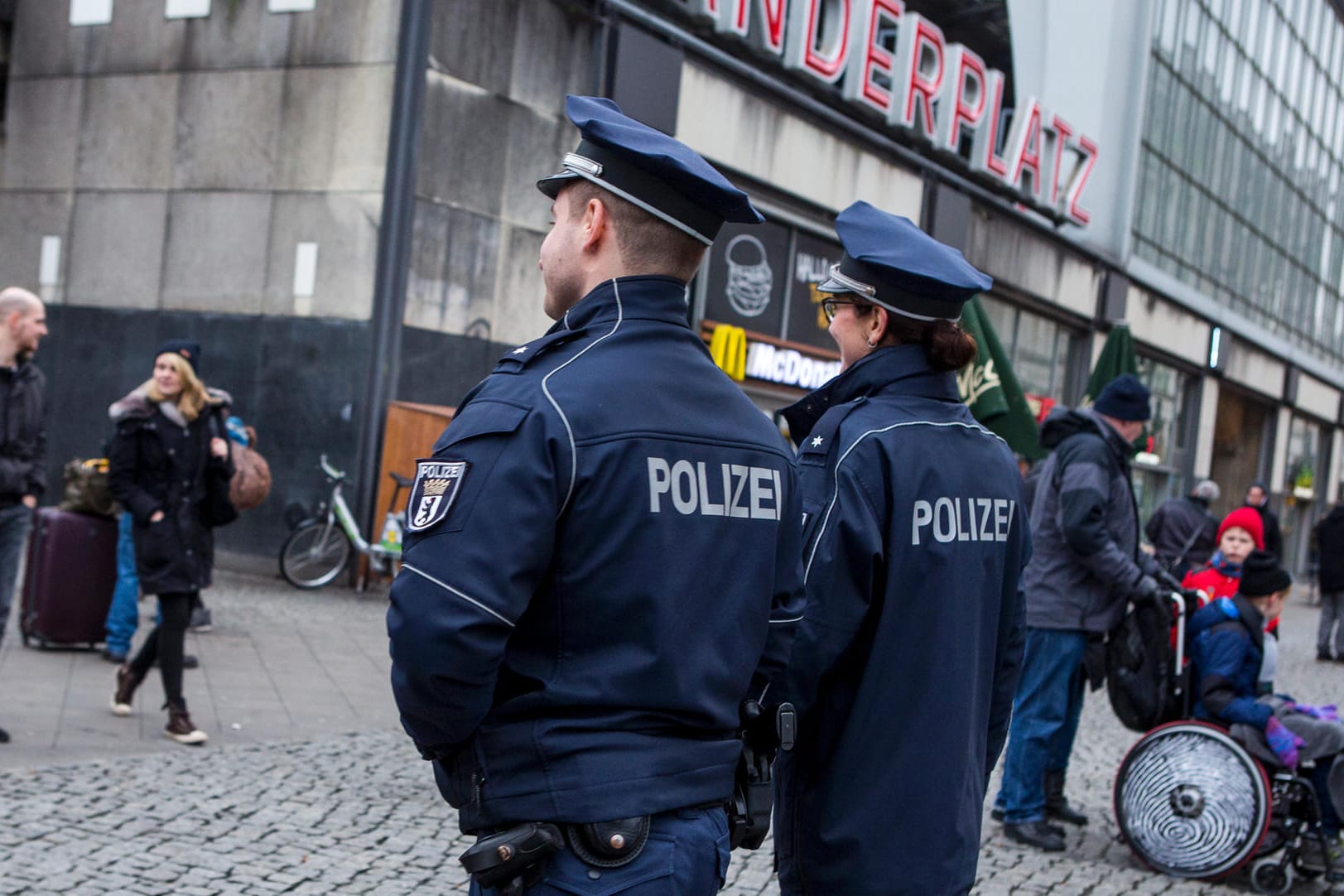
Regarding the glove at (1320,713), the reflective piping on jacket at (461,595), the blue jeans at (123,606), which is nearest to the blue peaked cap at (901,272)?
the reflective piping on jacket at (461,595)

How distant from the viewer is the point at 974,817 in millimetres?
2930

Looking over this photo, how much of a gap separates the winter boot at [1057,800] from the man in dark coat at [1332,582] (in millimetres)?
9118

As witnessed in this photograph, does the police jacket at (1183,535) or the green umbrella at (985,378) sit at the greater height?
the green umbrella at (985,378)

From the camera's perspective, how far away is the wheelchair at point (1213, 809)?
5.36 meters

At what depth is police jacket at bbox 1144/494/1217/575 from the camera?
13.1 metres

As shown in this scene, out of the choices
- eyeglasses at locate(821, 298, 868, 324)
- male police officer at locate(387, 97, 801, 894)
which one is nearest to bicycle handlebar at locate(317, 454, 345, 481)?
eyeglasses at locate(821, 298, 868, 324)

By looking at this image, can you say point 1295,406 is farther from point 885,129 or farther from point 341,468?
point 341,468

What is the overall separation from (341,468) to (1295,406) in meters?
29.3

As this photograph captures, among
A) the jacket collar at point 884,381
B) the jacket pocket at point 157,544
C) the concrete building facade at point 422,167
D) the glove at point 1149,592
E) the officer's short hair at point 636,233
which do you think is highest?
the concrete building facade at point 422,167

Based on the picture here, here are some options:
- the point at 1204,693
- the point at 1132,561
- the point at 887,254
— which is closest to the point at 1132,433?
the point at 1132,561

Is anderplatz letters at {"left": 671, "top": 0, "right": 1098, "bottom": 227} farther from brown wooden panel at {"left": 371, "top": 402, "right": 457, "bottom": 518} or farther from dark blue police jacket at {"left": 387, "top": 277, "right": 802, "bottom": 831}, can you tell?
dark blue police jacket at {"left": 387, "top": 277, "right": 802, "bottom": 831}

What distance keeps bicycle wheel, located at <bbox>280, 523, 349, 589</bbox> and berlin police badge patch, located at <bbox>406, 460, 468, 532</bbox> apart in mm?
10083

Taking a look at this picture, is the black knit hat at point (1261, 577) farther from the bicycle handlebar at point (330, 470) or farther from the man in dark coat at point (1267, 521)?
the bicycle handlebar at point (330, 470)

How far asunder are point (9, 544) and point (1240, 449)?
32.5m
